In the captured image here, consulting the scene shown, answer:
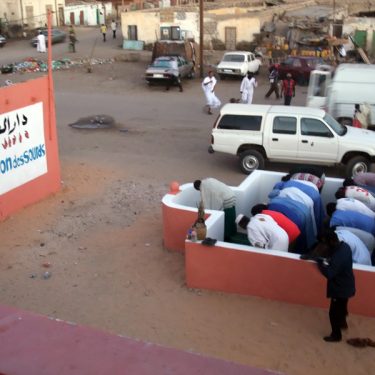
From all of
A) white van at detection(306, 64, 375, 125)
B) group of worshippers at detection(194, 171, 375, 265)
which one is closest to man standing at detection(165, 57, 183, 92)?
white van at detection(306, 64, 375, 125)

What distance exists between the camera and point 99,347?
3051 mm

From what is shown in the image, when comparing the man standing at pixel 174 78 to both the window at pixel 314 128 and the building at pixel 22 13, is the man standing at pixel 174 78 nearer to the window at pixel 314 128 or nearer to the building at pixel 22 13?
the window at pixel 314 128

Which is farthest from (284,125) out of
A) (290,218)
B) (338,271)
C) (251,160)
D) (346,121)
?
(338,271)

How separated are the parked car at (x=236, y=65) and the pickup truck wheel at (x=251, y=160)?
569 inches

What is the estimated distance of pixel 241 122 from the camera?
13.7 metres

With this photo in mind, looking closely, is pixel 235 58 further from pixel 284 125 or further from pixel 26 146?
pixel 26 146

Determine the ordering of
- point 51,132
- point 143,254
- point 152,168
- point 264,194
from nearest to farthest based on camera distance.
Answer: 1. point 143,254
2. point 264,194
3. point 51,132
4. point 152,168

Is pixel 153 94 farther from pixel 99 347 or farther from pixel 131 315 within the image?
pixel 99 347

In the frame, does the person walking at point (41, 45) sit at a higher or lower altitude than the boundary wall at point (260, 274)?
higher

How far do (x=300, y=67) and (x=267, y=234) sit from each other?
20.4 m

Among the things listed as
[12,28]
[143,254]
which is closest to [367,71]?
[143,254]

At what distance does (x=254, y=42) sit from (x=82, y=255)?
27.4 meters

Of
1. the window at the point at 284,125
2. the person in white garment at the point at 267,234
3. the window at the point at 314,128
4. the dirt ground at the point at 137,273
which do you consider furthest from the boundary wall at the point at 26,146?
the window at the point at 314,128

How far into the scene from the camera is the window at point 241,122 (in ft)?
44.5
